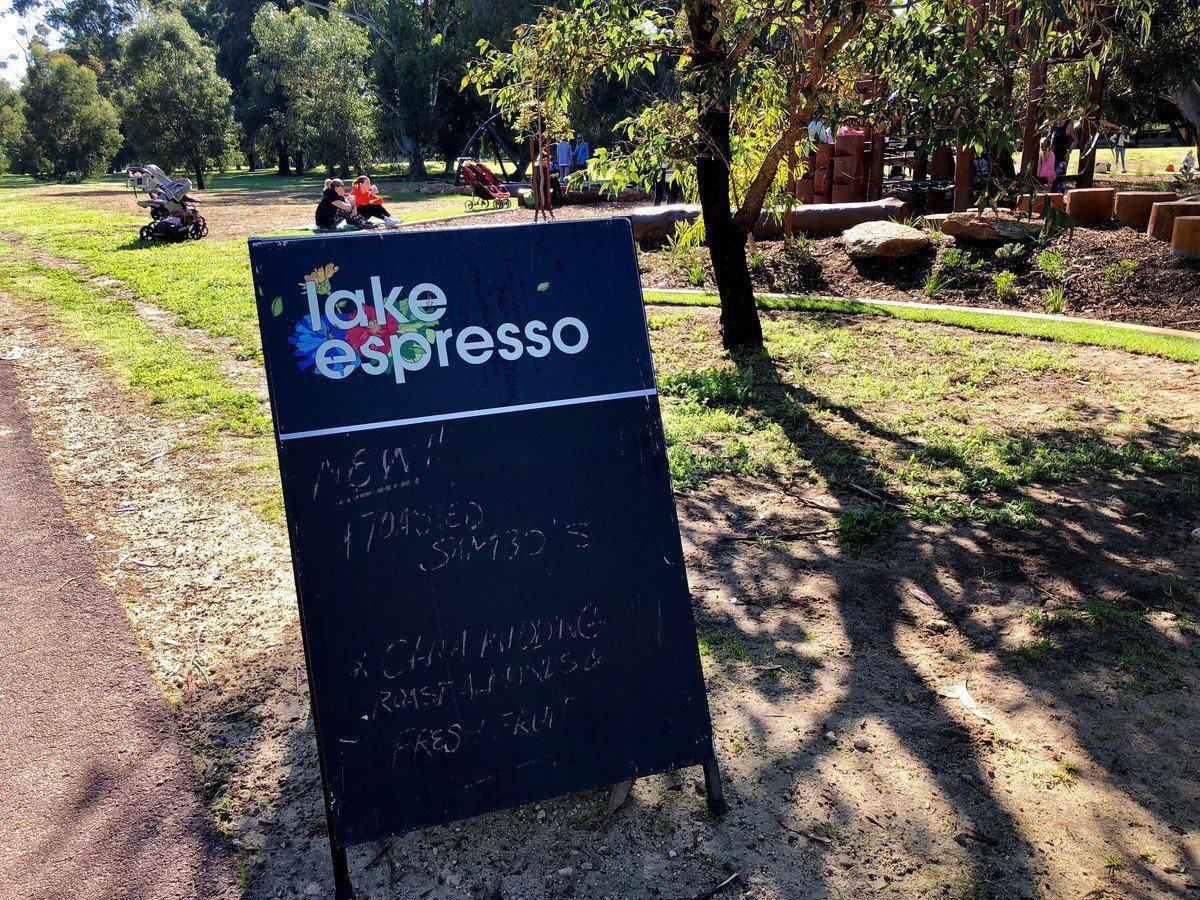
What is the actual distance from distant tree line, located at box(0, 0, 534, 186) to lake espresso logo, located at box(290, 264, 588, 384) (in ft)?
104

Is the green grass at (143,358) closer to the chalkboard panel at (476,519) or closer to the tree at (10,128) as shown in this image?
the chalkboard panel at (476,519)

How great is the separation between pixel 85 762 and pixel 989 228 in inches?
434

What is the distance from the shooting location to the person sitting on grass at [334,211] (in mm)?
16609

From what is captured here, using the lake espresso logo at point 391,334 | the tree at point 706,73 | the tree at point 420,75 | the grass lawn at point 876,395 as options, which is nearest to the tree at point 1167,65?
the grass lawn at point 876,395

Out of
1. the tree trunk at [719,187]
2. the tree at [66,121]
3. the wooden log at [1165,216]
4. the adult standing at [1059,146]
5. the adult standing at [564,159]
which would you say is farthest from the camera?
the tree at [66,121]

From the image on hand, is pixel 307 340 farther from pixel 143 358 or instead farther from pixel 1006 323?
pixel 1006 323

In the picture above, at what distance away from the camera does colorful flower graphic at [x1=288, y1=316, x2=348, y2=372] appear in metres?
2.88

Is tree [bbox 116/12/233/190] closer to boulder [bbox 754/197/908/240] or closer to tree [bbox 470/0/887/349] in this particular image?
boulder [bbox 754/197/908/240]

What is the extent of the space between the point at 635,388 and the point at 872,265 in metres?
9.49

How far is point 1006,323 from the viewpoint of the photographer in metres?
9.53

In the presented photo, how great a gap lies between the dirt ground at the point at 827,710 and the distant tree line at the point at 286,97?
1191 inches

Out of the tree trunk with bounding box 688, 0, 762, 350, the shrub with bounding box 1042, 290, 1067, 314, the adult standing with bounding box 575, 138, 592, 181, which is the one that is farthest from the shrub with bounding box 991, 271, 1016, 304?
the adult standing with bounding box 575, 138, 592, 181

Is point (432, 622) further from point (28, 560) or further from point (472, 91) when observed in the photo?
point (472, 91)

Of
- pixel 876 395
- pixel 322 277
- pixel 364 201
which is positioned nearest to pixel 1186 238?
pixel 876 395
